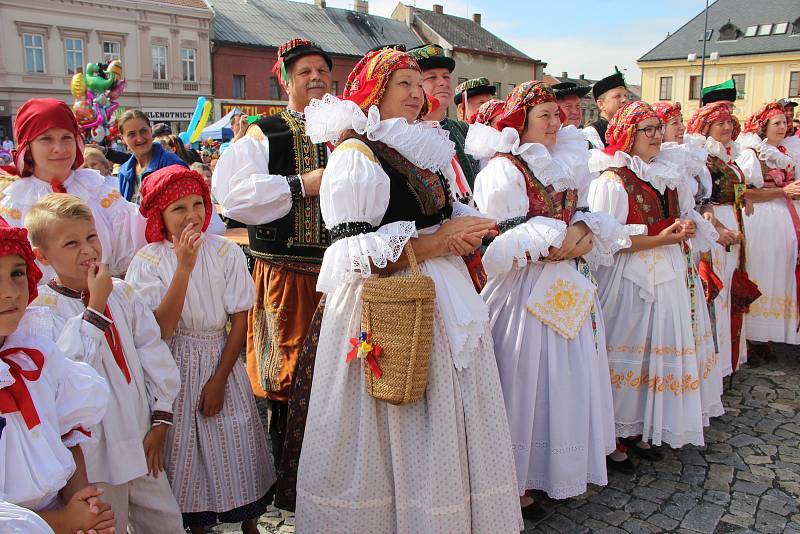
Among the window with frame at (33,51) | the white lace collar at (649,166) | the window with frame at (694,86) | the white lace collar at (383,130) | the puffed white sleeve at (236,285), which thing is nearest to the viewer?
the white lace collar at (383,130)

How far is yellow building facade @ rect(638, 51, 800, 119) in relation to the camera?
37.8m

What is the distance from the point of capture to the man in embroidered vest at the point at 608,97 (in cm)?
566

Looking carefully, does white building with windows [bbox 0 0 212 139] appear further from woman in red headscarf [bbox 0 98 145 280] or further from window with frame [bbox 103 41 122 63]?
woman in red headscarf [bbox 0 98 145 280]

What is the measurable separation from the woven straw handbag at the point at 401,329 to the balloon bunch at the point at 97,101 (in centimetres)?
1003

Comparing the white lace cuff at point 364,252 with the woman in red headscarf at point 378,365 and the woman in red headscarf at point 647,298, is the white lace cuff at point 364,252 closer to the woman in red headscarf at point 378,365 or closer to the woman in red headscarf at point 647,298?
the woman in red headscarf at point 378,365

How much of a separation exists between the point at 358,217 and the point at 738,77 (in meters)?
45.0

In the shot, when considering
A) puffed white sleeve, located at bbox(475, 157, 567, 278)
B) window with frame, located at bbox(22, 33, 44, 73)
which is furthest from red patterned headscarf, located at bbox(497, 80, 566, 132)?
window with frame, located at bbox(22, 33, 44, 73)

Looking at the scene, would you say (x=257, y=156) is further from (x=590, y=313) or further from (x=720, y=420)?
(x=720, y=420)

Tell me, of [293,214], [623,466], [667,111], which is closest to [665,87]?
[667,111]

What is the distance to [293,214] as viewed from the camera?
10.5 ft

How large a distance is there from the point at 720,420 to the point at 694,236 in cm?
131

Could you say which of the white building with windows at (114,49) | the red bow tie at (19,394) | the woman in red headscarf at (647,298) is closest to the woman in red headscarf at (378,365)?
the red bow tie at (19,394)

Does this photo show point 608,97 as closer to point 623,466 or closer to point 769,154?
point 769,154

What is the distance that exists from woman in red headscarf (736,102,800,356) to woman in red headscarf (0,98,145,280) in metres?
5.07
